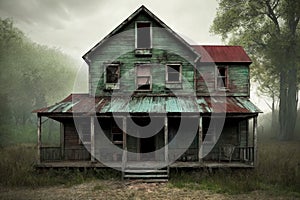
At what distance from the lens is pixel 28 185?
11250 millimetres

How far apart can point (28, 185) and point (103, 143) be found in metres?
5.21

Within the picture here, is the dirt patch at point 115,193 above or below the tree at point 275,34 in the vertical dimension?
below

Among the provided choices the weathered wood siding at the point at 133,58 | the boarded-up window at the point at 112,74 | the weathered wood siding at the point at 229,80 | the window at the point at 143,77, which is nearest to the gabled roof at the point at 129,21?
the weathered wood siding at the point at 133,58

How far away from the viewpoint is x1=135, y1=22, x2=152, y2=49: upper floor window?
52.3 feet

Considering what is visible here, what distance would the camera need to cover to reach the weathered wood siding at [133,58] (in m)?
15.8

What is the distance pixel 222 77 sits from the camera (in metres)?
16.3

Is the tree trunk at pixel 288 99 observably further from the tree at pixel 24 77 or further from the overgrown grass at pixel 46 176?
the tree at pixel 24 77

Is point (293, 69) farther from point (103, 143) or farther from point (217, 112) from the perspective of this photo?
point (103, 143)

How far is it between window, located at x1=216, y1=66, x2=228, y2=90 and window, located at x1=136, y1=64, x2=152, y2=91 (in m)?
4.58

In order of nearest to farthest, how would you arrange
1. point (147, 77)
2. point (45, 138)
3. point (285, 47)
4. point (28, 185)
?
point (28, 185)
point (147, 77)
point (285, 47)
point (45, 138)

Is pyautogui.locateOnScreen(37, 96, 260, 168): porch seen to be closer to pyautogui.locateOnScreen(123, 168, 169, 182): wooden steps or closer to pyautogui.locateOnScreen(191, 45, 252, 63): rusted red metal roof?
pyautogui.locateOnScreen(123, 168, 169, 182): wooden steps

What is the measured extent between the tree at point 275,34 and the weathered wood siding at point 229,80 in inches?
492

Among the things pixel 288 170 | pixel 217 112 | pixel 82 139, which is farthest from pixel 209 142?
pixel 82 139

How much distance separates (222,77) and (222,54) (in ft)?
6.21
